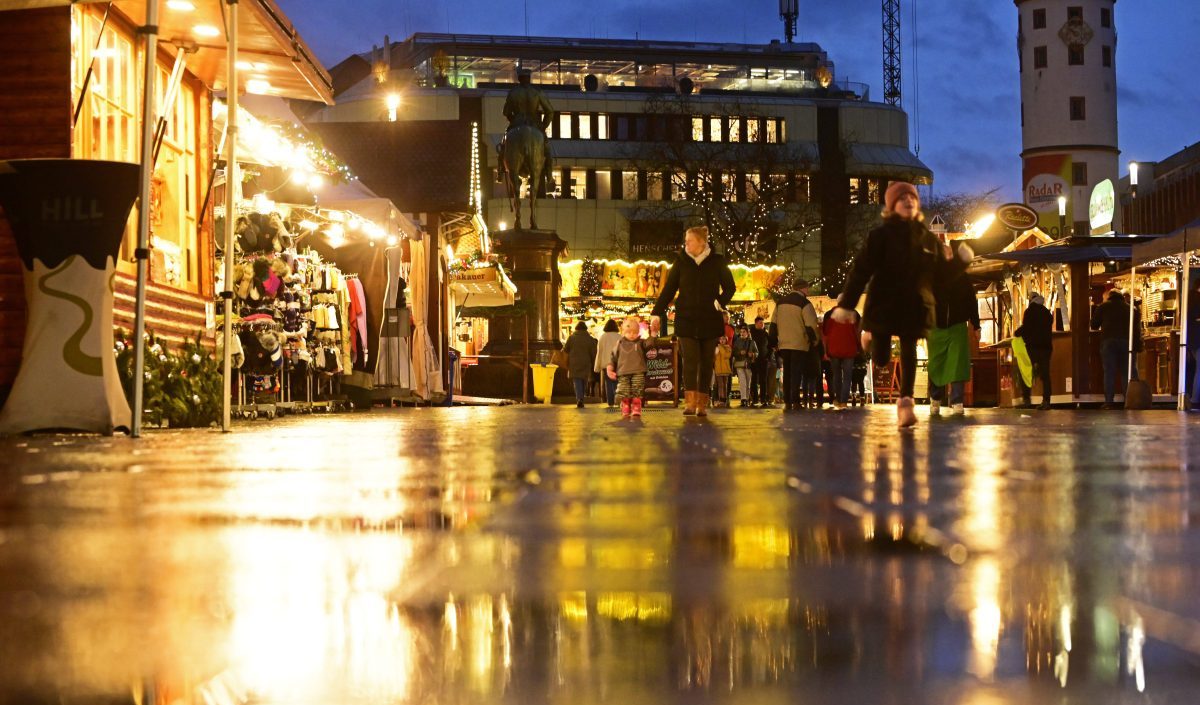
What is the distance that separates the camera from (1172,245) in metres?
23.3

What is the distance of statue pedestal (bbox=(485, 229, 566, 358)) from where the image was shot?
4016cm

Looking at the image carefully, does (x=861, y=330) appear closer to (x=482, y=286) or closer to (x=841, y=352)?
(x=841, y=352)

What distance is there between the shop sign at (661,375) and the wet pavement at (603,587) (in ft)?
93.7

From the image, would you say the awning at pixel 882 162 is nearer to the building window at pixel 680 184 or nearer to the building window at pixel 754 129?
the building window at pixel 754 129

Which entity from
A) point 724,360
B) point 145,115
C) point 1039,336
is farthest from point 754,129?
point 145,115

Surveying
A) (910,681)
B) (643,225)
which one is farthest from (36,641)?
(643,225)

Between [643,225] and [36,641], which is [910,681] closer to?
[36,641]

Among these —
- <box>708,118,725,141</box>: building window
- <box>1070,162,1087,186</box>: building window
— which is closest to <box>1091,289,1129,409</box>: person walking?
<box>708,118,725,141</box>: building window

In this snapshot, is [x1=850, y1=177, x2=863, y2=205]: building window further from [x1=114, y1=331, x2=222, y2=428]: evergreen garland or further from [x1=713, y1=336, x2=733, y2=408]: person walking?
[x1=114, y1=331, x2=222, y2=428]: evergreen garland

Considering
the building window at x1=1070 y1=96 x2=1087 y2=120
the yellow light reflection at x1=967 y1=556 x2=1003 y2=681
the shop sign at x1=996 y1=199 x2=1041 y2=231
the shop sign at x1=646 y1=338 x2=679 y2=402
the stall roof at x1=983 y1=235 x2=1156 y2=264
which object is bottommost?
the yellow light reflection at x1=967 y1=556 x2=1003 y2=681

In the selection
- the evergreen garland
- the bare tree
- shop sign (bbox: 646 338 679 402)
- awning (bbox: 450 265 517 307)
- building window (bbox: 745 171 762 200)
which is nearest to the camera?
the evergreen garland

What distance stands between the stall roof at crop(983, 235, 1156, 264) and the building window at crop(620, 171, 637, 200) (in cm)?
5454

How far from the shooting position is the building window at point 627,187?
85562 mm

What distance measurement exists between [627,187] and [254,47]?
2712 inches
